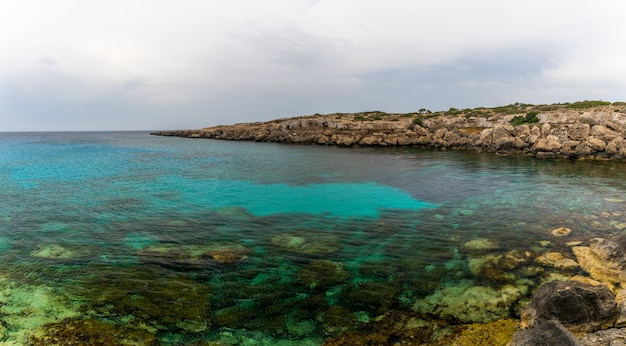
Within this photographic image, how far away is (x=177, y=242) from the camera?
17.6 meters

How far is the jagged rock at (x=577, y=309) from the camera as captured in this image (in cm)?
957

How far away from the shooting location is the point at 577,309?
31.7ft

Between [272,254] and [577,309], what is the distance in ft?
38.3

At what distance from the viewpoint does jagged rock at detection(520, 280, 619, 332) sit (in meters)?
9.57

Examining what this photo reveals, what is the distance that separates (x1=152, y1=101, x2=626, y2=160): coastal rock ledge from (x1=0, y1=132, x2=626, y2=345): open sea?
22982mm

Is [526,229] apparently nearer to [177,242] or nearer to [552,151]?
[177,242]

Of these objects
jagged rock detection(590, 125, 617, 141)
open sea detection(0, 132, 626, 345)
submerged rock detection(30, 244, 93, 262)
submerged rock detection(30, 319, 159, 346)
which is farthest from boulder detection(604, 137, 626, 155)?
submerged rock detection(30, 244, 93, 262)

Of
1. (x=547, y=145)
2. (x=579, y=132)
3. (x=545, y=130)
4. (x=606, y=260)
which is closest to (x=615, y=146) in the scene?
(x=579, y=132)

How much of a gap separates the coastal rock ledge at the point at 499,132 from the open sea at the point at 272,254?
75.4 feet

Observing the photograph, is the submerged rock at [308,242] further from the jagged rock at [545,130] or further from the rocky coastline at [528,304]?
the jagged rock at [545,130]

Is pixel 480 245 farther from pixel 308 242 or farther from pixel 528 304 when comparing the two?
pixel 308 242

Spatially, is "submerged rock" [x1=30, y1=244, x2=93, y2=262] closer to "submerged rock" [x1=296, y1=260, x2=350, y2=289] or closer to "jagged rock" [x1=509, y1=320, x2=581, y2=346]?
"submerged rock" [x1=296, y1=260, x2=350, y2=289]

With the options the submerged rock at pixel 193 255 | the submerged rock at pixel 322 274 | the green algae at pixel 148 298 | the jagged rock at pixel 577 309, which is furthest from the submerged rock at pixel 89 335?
the jagged rock at pixel 577 309

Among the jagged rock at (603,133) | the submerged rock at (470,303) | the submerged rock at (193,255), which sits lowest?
the submerged rock at (470,303)
